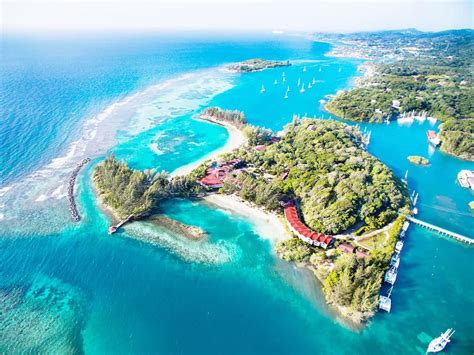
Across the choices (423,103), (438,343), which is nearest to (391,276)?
(438,343)

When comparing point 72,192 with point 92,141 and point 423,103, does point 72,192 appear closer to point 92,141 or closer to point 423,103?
point 92,141

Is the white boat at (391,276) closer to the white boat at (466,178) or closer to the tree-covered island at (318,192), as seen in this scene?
the tree-covered island at (318,192)

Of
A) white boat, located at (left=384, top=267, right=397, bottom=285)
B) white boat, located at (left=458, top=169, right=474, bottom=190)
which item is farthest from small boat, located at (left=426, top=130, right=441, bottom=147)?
white boat, located at (left=384, top=267, right=397, bottom=285)

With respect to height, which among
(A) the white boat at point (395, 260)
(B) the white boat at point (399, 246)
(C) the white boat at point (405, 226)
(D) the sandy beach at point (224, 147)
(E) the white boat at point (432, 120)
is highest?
(D) the sandy beach at point (224, 147)

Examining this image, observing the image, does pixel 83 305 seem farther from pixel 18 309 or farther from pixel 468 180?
pixel 468 180

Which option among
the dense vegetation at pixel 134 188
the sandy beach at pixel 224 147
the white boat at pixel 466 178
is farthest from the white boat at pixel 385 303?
the white boat at pixel 466 178

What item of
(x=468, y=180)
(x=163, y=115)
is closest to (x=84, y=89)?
(x=163, y=115)
